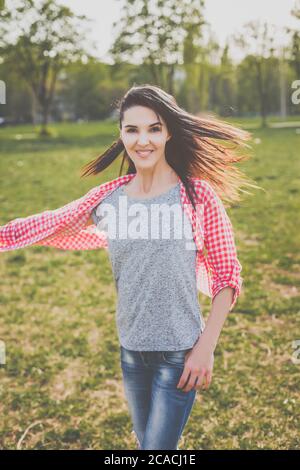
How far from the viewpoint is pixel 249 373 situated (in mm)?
4074

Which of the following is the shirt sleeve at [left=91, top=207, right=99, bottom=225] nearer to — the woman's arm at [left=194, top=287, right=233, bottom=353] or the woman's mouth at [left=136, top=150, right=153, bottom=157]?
the woman's mouth at [left=136, top=150, right=153, bottom=157]

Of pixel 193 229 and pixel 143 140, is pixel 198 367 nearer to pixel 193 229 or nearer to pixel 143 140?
pixel 193 229

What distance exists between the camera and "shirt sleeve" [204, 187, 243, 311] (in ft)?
6.59

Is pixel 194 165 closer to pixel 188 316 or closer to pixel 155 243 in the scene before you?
pixel 155 243

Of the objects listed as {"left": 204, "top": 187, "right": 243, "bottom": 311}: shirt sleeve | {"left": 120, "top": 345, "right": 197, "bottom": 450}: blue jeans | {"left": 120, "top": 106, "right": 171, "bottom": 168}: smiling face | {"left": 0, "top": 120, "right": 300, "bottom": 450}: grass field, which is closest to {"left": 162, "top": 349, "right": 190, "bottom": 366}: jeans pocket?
{"left": 120, "top": 345, "right": 197, "bottom": 450}: blue jeans

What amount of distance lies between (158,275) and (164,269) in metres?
0.03

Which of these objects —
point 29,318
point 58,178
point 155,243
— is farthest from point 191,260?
point 58,178

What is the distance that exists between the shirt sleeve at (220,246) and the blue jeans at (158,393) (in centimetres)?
31

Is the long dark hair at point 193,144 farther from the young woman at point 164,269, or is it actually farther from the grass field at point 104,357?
the grass field at point 104,357

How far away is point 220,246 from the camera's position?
2010 millimetres

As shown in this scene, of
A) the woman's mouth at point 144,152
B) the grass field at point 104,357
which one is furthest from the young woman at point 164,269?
the grass field at point 104,357

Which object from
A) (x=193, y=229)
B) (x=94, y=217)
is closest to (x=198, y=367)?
(x=193, y=229)

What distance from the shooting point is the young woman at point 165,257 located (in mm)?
2025
